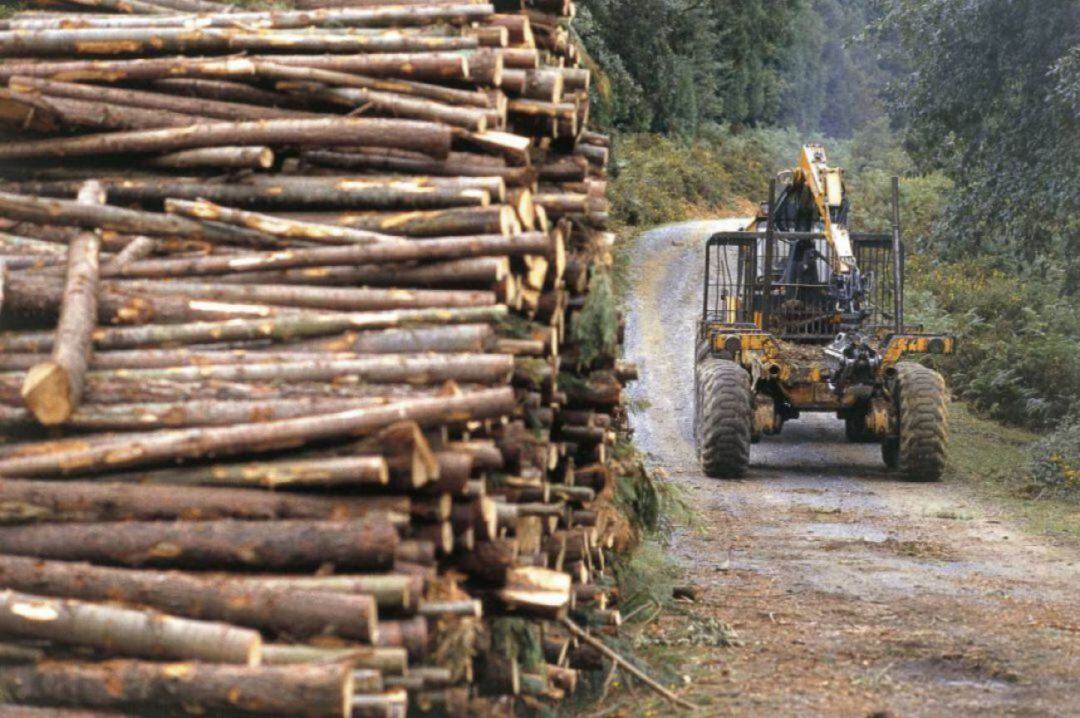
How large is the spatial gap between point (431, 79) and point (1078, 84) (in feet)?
39.5

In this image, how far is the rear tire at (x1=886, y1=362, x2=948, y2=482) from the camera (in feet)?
52.8

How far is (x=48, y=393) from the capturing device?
5.64 metres

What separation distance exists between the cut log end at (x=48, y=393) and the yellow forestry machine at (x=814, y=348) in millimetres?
11269

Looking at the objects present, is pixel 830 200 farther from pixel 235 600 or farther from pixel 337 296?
pixel 235 600

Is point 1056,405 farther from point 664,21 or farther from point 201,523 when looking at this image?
point 664,21

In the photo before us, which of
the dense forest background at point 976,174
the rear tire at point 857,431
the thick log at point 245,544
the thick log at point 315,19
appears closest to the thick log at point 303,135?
the thick log at point 315,19

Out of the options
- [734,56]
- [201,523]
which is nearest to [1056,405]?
[201,523]

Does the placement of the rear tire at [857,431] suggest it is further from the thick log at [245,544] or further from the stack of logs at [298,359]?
the thick log at [245,544]

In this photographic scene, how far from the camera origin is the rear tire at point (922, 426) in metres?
16.1

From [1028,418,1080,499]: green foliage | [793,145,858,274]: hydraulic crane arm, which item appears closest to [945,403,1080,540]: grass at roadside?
[1028,418,1080,499]: green foliage

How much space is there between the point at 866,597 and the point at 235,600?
21.6 ft

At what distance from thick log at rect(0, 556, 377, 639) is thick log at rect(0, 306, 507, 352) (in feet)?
4.17

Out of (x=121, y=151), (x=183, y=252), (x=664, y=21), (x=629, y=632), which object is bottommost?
(x=629, y=632)

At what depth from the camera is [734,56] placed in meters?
55.2
